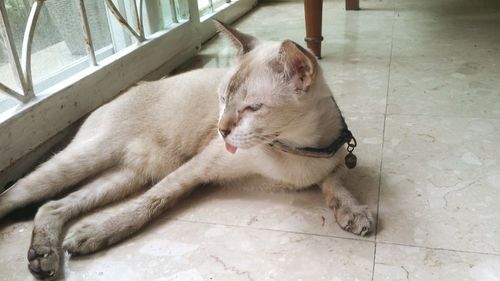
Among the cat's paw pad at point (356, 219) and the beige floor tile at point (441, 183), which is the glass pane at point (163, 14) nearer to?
the beige floor tile at point (441, 183)

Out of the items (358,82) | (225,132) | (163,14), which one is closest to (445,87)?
(358,82)

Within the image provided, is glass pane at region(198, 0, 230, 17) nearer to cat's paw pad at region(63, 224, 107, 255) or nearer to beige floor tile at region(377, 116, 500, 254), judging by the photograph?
beige floor tile at region(377, 116, 500, 254)

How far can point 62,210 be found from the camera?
127 centimetres

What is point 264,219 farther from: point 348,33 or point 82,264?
point 348,33

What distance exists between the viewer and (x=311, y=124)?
3.88 feet

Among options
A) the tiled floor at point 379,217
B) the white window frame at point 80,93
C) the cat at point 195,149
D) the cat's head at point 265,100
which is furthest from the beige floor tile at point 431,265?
the white window frame at point 80,93

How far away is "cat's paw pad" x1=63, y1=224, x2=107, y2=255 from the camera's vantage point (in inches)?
44.8

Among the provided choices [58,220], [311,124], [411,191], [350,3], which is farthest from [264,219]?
[350,3]

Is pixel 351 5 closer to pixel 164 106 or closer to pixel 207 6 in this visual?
pixel 207 6

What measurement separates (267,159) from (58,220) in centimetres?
60

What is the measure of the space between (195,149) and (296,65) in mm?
547

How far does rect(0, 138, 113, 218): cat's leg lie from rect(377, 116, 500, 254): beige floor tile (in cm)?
85

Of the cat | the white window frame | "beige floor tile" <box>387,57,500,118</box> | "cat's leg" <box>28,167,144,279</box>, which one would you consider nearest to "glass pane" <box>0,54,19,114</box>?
the white window frame

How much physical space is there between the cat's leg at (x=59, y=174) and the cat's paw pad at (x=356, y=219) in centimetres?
72
